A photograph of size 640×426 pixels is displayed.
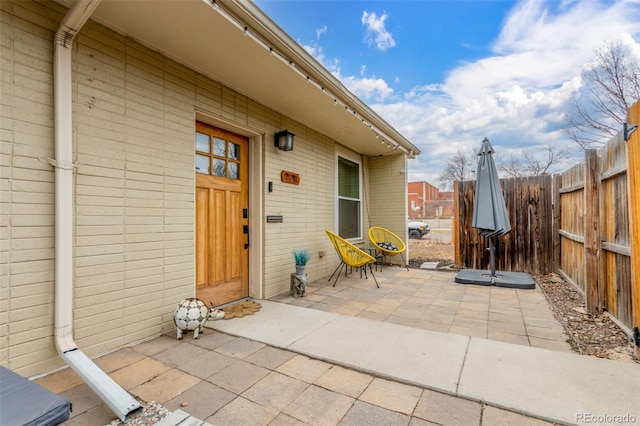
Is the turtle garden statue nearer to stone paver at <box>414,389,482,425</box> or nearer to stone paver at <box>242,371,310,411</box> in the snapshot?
stone paver at <box>242,371,310,411</box>

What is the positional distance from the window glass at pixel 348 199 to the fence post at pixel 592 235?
12.3 ft

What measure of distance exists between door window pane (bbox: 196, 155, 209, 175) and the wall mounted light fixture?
3.57ft

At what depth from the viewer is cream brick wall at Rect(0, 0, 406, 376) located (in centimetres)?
187

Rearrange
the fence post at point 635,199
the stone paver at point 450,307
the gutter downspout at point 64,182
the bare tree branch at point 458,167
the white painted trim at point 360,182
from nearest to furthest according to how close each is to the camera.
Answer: the gutter downspout at point 64,182, the fence post at point 635,199, the stone paver at point 450,307, the white painted trim at point 360,182, the bare tree branch at point 458,167

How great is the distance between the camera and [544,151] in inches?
547

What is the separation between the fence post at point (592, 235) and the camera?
10.0 feet

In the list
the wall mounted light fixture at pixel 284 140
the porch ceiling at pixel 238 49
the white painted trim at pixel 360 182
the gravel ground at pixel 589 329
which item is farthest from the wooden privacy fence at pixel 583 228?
the wall mounted light fixture at pixel 284 140

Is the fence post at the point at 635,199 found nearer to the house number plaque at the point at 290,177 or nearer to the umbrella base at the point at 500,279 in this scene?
the umbrella base at the point at 500,279

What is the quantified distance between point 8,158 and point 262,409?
2203 mm

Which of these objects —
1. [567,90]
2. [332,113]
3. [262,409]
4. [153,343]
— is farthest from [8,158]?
[567,90]

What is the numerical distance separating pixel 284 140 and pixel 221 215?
1.35 metres

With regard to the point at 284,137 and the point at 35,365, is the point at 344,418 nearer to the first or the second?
the point at 35,365

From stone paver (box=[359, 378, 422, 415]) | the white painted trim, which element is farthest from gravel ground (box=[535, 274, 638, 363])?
the white painted trim

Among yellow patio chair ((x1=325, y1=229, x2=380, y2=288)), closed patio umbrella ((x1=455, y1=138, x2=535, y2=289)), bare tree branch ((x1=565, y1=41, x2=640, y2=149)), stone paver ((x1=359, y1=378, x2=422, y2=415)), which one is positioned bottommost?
stone paver ((x1=359, y1=378, x2=422, y2=415))
